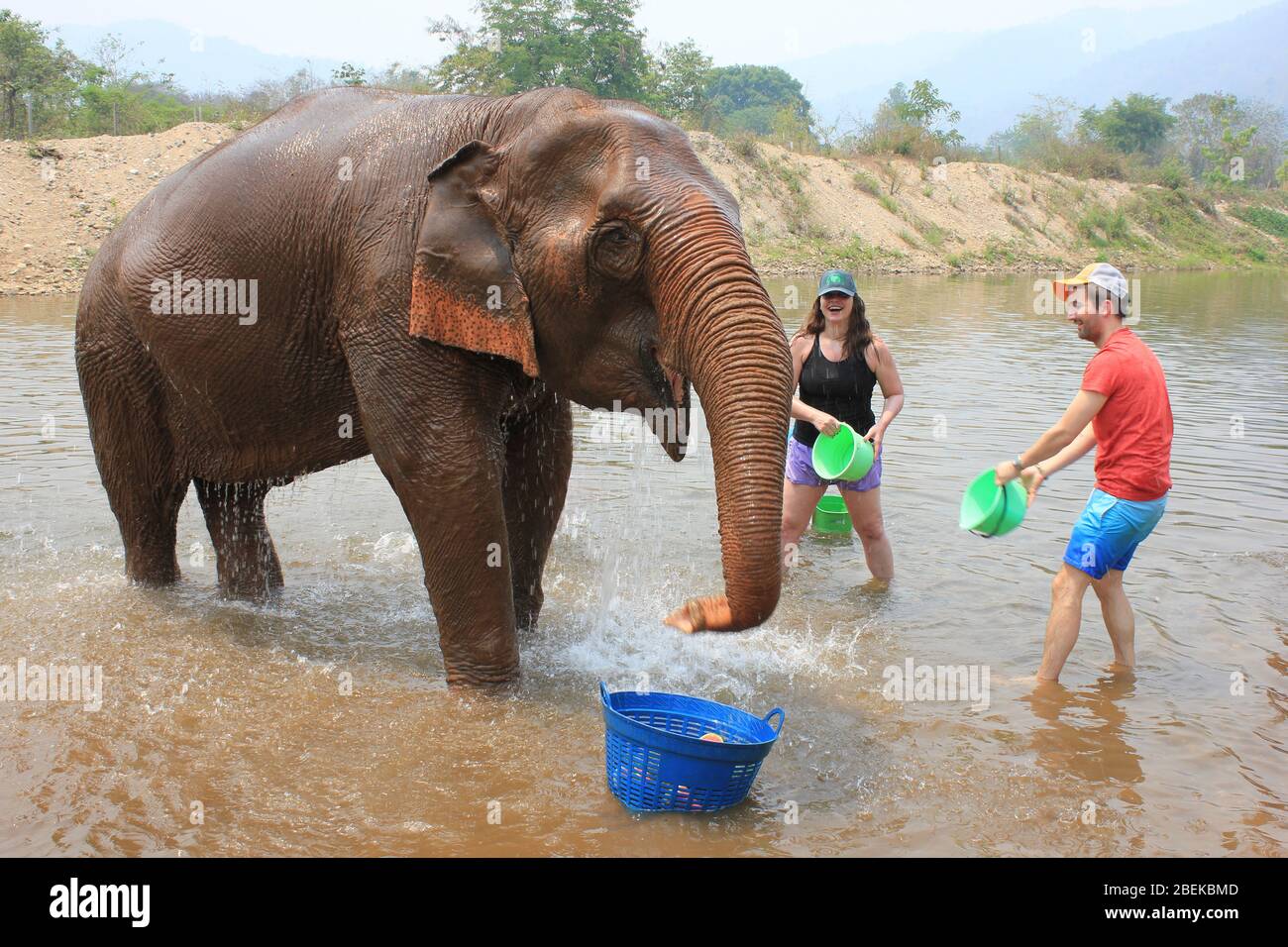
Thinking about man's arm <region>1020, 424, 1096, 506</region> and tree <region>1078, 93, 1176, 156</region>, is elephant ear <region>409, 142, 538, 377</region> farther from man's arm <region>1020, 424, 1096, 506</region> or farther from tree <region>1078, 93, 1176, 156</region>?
tree <region>1078, 93, 1176, 156</region>

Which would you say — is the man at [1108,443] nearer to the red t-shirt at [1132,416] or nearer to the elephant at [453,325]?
the red t-shirt at [1132,416]

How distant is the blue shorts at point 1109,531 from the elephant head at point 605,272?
2.07 meters

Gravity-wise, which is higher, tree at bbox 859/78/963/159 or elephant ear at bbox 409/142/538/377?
tree at bbox 859/78/963/159

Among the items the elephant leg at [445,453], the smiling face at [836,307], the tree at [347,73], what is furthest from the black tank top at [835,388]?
the tree at [347,73]

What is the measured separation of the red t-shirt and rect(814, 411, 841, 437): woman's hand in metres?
1.72

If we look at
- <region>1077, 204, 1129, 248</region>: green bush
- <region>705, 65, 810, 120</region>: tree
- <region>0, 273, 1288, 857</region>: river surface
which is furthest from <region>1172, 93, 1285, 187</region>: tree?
<region>0, 273, 1288, 857</region>: river surface

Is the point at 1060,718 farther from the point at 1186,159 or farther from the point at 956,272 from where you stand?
the point at 1186,159

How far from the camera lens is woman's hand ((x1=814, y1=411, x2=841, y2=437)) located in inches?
269

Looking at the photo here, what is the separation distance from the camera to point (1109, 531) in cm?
536

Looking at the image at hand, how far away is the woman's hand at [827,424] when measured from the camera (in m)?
6.82

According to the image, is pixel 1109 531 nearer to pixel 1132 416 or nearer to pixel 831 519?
pixel 1132 416

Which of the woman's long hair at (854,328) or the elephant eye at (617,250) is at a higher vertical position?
the elephant eye at (617,250)
